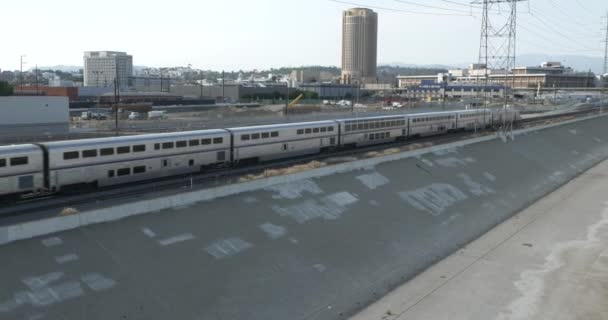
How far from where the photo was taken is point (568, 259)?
87.4ft

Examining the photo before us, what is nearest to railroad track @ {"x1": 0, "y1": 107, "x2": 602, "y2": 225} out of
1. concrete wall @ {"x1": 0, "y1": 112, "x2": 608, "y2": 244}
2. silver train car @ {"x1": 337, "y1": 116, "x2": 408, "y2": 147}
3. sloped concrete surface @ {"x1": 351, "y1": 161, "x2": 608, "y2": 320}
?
concrete wall @ {"x1": 0, "y1": 112, "x2": 608, "y2": 244}

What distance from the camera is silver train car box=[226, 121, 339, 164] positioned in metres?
34.8

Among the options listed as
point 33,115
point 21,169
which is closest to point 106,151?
point 21,169

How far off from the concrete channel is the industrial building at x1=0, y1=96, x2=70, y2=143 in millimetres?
31708

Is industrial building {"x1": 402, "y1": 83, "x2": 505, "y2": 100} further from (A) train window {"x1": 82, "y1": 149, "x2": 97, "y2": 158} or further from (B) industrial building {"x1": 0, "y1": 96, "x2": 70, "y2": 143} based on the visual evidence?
(A) train window {"x1": 82, "y1": 149, "x2": 97, "y2": 158}

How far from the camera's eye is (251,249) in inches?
843

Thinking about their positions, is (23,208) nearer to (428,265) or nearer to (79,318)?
(79,318)

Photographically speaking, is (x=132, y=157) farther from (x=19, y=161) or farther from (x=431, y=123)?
(x=431, y=123)

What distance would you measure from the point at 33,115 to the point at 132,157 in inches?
1151

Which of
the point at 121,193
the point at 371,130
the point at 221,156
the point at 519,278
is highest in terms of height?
the point at 371,130

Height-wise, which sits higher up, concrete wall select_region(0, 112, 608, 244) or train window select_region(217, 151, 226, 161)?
train window select_region(217, 151, 226, 161)

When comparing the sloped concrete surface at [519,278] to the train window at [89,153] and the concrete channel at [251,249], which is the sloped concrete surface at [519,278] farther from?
the train window at [89,153]

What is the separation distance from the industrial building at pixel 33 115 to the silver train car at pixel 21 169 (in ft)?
87.3

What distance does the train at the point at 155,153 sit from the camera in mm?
23906
